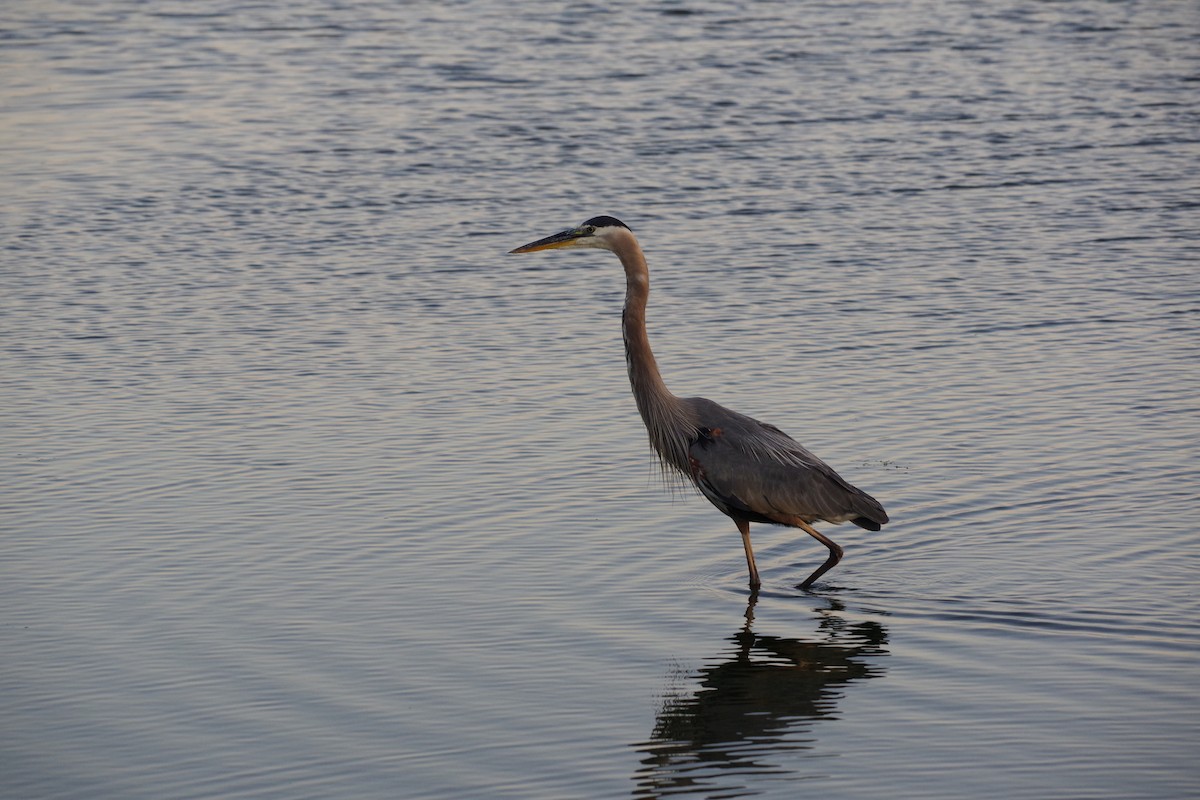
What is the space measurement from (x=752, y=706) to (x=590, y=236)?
3082mm

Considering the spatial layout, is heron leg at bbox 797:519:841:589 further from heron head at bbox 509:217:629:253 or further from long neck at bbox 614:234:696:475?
heron head at bbox 509:217:629:253

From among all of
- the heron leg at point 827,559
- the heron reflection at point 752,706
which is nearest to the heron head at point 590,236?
the heron leg at point 827,559

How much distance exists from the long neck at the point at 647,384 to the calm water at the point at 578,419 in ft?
1.59

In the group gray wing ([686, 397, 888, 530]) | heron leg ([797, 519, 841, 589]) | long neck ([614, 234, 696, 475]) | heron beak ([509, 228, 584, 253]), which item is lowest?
heron leg ([797, 519, 841, 589])

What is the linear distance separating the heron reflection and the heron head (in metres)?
2.12

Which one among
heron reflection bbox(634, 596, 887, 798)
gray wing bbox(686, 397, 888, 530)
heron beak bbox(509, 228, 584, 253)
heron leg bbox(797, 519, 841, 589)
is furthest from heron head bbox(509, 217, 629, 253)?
heron reflection bbox(634, 596, 887, 798)

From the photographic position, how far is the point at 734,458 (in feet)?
29.5

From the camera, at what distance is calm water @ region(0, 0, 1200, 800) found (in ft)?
23.0

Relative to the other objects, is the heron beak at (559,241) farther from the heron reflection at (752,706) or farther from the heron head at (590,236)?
the heron reflection at (752,706)

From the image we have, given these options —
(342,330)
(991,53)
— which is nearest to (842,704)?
(342,330)

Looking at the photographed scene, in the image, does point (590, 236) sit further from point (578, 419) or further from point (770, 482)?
point (578, 419)

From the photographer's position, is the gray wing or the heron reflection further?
the gray wing

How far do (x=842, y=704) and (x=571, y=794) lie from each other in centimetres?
141

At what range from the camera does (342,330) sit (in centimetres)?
1323
